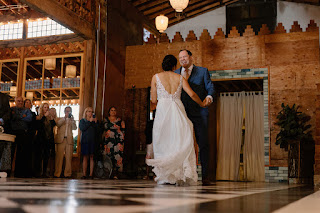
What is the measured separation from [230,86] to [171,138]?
19.8 feet

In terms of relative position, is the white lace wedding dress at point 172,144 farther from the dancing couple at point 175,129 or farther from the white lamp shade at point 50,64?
the white lamp shade at point 50,64

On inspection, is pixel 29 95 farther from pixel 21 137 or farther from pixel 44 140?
pixel 21 137

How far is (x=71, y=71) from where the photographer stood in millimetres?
9336

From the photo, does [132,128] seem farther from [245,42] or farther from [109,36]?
[245,42]

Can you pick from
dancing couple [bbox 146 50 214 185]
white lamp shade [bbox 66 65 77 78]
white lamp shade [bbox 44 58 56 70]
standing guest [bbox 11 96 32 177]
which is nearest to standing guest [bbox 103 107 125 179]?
Answer: white lamp shade [bbox 66 65 77 78]

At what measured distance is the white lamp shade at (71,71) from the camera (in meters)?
9.31

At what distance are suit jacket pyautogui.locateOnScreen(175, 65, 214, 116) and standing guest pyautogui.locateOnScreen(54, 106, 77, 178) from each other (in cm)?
389

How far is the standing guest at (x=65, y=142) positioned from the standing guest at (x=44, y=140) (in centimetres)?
29

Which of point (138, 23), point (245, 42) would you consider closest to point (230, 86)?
point (245, 42)

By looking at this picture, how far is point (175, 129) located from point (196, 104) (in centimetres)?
68

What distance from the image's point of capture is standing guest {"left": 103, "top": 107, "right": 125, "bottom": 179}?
332 inches

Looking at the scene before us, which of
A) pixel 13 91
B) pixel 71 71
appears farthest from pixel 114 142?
pixel 13 91

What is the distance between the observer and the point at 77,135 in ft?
29.6

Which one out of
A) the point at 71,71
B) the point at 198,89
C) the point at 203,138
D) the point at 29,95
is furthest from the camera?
the point at 29,95
